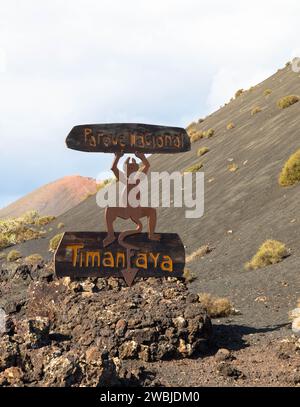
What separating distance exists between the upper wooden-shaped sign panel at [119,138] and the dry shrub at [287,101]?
36597 millimetres

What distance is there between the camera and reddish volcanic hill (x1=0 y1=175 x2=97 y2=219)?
146 m

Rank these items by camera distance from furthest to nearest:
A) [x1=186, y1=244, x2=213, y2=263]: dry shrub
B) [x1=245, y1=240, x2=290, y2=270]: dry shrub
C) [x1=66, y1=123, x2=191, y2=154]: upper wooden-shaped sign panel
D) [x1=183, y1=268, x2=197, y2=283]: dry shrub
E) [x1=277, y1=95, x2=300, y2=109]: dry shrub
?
[x1=277, y1=95, x2=300, y2=109]: dry shrub
[x1=186, y1=244, x2=213, y2=263]: dry shrub
[x1=183, y1=268, x2=197, y2=283]: dry shrub
[x1=245, y1=240, x2=290, y2=270]: dry shrub
[x1=66, y1=123, x2=191, y2=154]: upper wooden-shaped sign panel

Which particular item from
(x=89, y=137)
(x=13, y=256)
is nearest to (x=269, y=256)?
(x=89, y=137)

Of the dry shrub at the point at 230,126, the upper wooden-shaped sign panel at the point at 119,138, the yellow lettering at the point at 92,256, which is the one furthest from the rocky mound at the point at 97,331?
the dry shrub at the point at 230,126

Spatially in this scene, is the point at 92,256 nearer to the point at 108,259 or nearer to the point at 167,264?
the point at 108,259

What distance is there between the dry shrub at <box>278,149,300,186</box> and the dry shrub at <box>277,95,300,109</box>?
56.9 ft

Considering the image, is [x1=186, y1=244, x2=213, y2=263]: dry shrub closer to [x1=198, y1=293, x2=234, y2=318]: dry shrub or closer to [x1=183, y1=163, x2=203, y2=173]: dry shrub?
[x1=198, y1=293, x2=234, y2=318]: dry shrub

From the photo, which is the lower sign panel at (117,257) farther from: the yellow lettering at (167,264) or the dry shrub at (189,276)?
the dry shrub at (189,276)

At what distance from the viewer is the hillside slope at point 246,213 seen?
61.5ft

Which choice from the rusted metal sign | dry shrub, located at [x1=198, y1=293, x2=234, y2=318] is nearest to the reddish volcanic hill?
dry shrub, located at [x1=198, y1=293, x2=234, y2=318]

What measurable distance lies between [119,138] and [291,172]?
66.1 feet

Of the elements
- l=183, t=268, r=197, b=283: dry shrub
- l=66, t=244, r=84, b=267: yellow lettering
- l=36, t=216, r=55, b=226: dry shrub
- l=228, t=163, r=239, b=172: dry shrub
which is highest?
l=228, t=163, r=239, b=172: dry shrub

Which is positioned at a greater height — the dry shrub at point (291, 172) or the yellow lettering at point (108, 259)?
the dry shrub at point (291, 172)

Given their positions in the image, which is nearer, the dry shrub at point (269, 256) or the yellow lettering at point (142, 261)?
the yellow lettering at point (142, 261)
